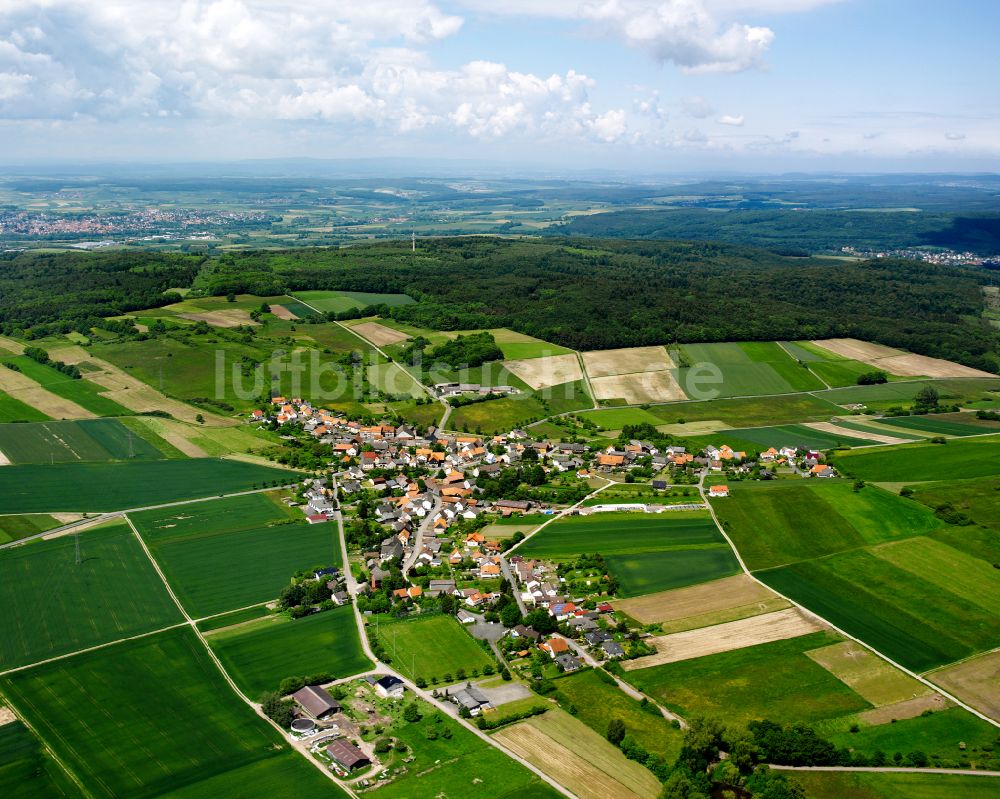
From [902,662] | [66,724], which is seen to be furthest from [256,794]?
[902,662]

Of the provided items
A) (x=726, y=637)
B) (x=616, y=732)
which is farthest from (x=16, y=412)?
(x=726, y=637)

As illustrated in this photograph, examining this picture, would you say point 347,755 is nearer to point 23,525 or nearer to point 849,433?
point 23,525

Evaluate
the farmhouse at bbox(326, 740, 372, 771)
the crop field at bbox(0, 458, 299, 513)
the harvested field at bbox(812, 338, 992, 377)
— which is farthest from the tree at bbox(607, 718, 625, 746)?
the harvested field at bbox(812, 338, 992, 377)

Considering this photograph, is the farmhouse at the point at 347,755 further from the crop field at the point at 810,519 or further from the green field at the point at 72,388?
the green field at the point at 72,388

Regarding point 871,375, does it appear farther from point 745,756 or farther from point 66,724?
point 66,724

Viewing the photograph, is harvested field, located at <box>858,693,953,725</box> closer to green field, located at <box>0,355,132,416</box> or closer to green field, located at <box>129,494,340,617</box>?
green field, located at <box>129,494,340,617</box>
